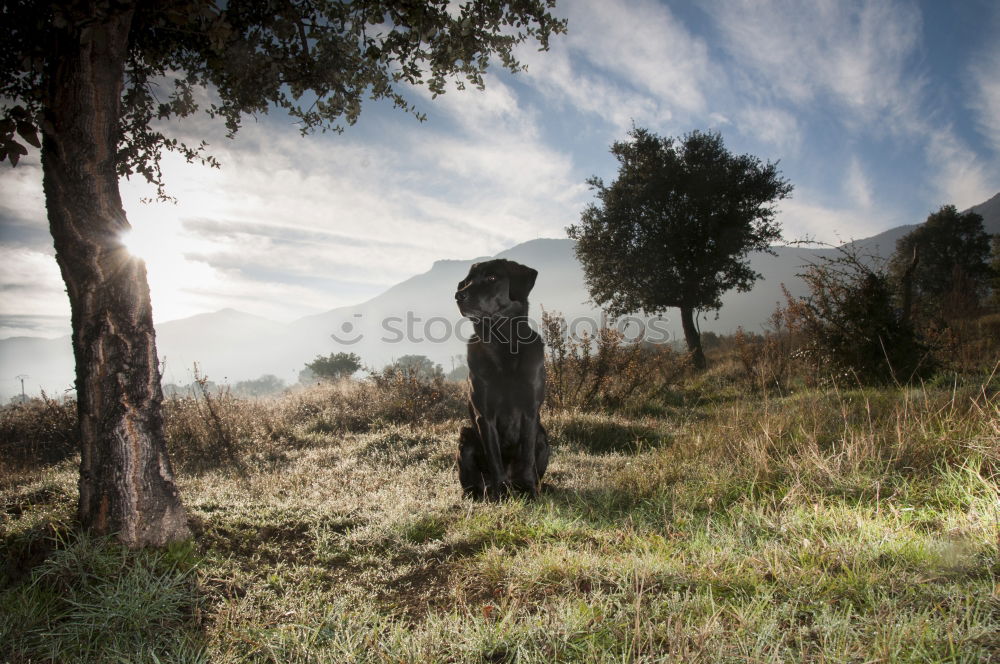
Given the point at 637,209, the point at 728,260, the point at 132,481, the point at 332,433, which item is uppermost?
the point at 637,209

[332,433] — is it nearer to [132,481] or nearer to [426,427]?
[426,427]

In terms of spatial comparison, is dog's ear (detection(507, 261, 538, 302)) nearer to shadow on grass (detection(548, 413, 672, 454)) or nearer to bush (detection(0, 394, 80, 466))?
shadow on grass (detection(548, 413, 672, 454))

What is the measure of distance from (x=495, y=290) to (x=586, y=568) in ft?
7.42

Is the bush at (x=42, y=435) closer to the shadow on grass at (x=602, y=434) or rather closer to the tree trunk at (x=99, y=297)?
the tree trunk at (x=99, y=297)

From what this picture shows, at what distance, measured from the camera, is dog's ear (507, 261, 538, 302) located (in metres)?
4.11

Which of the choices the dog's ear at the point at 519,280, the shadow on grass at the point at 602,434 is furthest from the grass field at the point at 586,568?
the shadow on grass at the point at 602,434

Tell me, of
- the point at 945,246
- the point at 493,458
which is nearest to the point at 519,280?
the point at 493,458

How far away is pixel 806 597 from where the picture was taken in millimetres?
2068

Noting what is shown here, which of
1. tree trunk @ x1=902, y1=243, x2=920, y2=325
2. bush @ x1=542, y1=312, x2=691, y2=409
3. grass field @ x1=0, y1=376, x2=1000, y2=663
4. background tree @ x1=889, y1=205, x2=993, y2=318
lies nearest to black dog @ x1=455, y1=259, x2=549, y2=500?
grass field @ x1=0, y1=376, x2=1000, y2=663

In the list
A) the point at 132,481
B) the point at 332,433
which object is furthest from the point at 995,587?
the point at 332,433

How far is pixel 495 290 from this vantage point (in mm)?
3941

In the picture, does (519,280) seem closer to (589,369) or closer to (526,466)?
(526,466)

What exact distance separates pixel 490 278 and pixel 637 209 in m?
17.1

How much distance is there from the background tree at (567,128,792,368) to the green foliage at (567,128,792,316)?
40 mm
